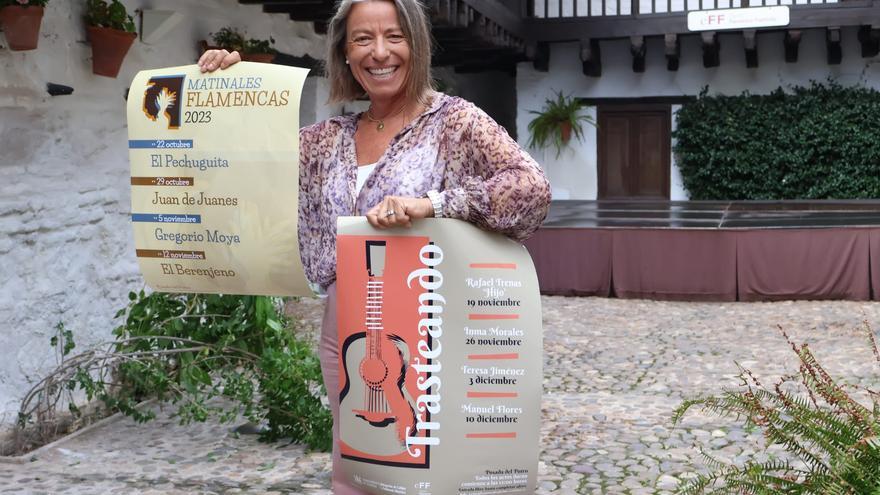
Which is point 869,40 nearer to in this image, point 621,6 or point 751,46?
point 751,46

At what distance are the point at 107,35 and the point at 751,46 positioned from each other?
1009 centimetres

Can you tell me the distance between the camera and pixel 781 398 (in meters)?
2.20

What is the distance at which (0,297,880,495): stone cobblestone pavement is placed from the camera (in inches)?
139

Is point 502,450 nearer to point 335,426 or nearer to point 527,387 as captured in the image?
point 527,387

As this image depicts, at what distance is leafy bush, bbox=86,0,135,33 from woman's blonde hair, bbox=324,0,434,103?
3.29 m

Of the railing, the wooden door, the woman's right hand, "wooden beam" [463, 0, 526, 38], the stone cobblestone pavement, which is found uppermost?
the railing

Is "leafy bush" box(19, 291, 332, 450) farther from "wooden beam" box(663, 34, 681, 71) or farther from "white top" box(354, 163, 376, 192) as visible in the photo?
"wooden beam" box(663, 34, 681, 71)

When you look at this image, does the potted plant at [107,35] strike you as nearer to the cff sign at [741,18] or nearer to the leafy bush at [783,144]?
the cff sign at [741,18]

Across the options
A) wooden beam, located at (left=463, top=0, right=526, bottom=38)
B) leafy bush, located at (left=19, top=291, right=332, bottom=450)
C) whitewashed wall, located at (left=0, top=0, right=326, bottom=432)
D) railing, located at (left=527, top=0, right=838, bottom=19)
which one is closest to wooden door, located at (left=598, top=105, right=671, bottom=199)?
railing, located at (left=527, top=0, right=838, bottom=19)

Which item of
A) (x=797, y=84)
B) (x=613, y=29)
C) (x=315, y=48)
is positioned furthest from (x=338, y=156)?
(x=797, y=84)

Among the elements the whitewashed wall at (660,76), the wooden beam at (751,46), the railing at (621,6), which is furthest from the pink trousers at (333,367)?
the whitewashed wall at (660,76)

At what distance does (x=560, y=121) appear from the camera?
14.5 metres

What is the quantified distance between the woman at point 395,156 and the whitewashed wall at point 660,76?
12.9m

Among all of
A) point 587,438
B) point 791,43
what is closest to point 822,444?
point 587,438
